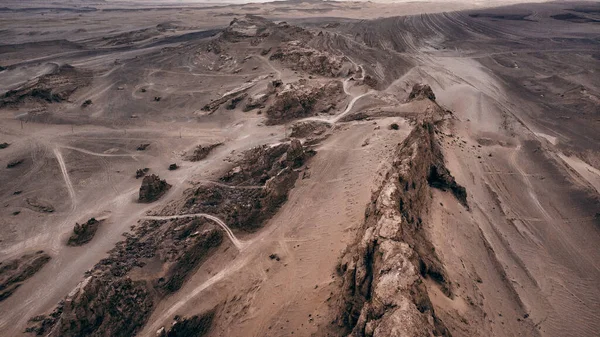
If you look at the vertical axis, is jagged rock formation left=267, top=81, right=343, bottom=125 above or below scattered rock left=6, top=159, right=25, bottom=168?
above

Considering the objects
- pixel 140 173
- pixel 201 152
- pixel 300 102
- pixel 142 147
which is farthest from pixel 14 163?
pixel 300 102

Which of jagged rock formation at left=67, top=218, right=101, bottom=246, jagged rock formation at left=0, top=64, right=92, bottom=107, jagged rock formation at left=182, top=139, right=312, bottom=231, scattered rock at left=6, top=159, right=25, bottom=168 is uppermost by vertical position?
jagged rock formation at left=0, top=64, right=92, bottom=107

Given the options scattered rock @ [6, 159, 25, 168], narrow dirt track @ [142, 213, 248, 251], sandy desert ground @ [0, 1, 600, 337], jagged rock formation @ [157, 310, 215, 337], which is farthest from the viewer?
scattered rock @ [6, 159, 25, 168]

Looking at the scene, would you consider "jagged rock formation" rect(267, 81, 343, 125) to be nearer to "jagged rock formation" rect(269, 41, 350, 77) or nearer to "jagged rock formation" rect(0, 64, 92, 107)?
"jagged rock formation" rect(269, 41, 350, 77)

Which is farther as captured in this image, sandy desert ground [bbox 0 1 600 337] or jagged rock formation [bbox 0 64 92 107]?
jagged rock formation [bbox 0 64 92 107]

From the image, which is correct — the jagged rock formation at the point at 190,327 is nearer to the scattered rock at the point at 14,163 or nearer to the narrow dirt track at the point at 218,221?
the narrow dirt track at the point at 218,221

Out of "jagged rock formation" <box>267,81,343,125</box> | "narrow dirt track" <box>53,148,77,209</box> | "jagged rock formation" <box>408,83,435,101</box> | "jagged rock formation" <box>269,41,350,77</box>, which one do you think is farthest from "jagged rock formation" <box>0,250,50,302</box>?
"jagged rock formation" <box>269,41,350,77</box>

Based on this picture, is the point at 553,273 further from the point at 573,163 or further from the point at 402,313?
the point at 573,163

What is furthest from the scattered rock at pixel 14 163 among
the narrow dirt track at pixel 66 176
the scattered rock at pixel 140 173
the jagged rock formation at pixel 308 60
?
the jagged rock formation at pixel 308 60
